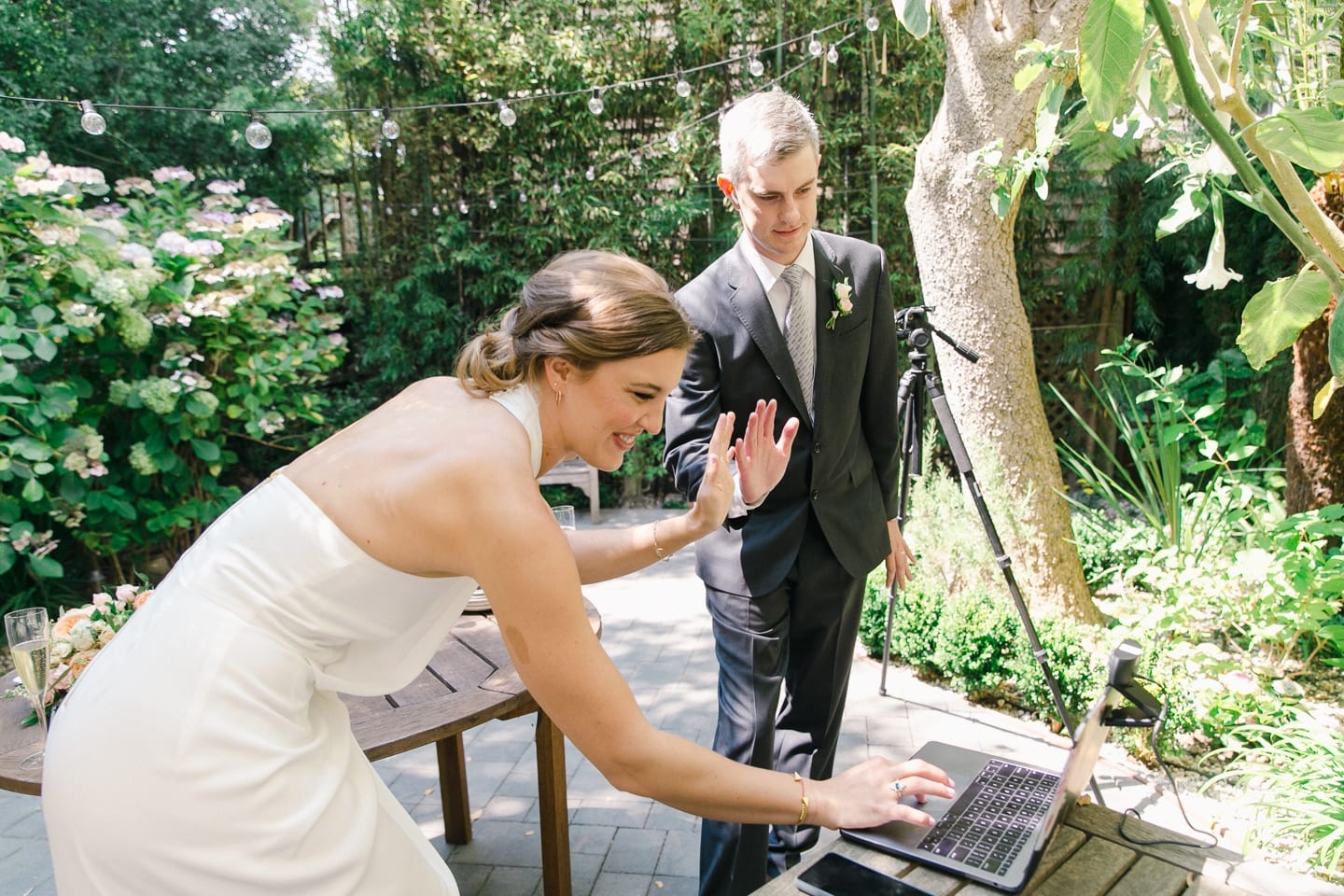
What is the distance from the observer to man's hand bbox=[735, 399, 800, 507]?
1706mm

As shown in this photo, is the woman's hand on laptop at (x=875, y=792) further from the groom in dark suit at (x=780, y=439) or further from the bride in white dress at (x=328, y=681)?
the groom in dark suit at (x=780, y=439)

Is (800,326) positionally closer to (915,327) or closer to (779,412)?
(779,412)

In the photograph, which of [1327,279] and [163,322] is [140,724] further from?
[163,322]

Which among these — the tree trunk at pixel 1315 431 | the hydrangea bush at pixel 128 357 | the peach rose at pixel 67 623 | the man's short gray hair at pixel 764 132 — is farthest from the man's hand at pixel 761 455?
the hydrangea bush at pixel 128 357

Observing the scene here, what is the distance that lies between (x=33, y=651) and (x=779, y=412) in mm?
1608

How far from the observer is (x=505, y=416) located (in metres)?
1.17

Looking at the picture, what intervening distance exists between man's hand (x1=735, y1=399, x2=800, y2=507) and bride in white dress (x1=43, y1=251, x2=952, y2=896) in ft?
2.10

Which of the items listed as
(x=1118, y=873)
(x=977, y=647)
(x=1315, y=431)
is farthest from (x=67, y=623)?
(x=1315, y=431)

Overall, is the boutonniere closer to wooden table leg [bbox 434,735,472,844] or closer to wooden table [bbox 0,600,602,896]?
wooden table [bbox 0,600,602,896]

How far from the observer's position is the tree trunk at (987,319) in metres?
3.56

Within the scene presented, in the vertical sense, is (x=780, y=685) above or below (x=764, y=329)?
below

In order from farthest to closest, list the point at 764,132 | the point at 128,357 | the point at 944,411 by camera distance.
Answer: the point at 128,357, the point at 944,411, the point at 764,132

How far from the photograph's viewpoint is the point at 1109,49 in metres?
0.76

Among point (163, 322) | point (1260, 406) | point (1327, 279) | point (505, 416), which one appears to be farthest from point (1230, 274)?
point (1260, 406)
